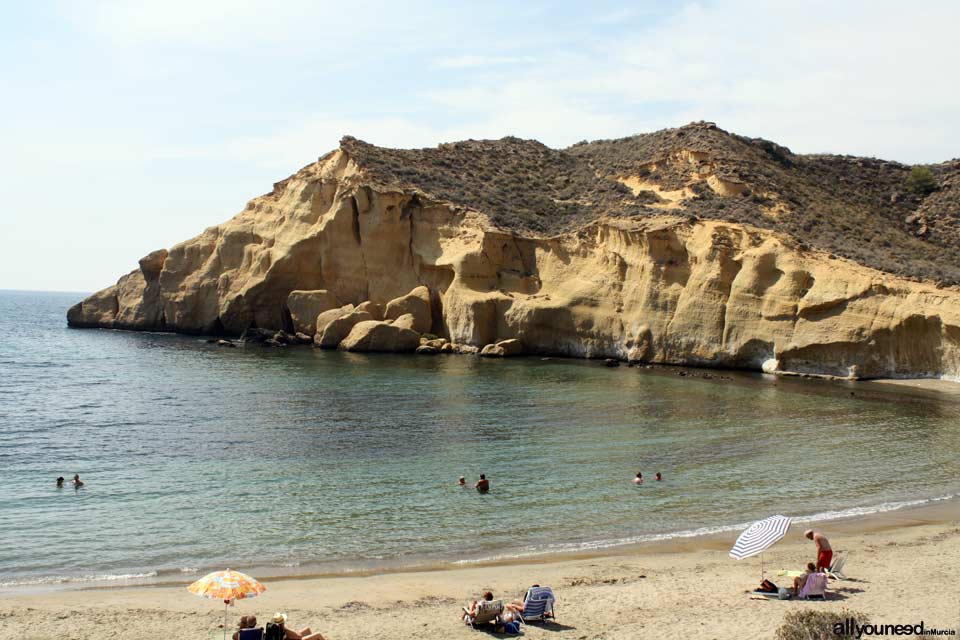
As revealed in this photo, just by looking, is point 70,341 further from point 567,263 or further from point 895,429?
point 895,429

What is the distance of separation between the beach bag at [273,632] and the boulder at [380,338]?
4146 centimetres

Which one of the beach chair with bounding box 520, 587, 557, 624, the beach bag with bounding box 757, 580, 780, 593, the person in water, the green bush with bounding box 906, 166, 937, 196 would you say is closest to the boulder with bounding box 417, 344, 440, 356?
the person in water

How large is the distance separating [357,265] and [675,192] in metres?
23.6

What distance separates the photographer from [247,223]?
214 ft

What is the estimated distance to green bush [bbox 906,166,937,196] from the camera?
6850cm

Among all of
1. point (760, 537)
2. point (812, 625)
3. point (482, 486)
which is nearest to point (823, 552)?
point (760, 537)

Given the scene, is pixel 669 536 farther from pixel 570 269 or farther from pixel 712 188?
pixel 712 188

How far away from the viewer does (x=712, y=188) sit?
196 feet

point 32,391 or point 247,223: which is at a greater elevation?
point 247,223

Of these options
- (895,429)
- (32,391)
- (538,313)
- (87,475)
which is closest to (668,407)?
(895,429)

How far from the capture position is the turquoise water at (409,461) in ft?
61.0

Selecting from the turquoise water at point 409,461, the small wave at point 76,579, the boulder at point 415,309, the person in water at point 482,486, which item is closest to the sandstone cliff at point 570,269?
the boulder at point 415,309

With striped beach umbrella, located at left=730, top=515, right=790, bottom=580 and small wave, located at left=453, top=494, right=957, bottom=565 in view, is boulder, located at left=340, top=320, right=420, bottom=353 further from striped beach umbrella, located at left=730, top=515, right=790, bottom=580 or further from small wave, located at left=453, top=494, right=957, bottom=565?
striped beach umbrella, located at left=730, top=515, right=790, bottom=580

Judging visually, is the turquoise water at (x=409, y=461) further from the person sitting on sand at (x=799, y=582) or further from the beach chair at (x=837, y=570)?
the person sitting on sand at (x=799, y=582)
